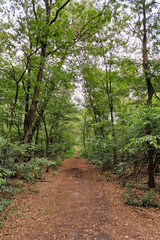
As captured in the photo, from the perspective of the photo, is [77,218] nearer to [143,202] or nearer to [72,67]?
[143,202]

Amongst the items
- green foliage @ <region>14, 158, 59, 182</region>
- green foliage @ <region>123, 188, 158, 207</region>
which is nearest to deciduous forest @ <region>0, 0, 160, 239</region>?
green foliage @ <region>14, 158, 59, 182</region>

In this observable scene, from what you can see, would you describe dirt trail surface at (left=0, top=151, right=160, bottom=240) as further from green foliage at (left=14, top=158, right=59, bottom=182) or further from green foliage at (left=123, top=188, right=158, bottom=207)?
green foliage at (left=14, top=158, right=59, bottom=182)

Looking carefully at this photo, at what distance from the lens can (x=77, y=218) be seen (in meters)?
4.36

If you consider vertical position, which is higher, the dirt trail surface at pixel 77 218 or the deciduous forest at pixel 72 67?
the deciduous forest at pixel 72 67

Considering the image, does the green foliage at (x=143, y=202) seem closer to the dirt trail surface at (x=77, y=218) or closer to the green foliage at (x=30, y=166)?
the dirt trail surface at (x=77, y=218)

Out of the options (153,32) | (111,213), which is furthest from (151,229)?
(153,32)

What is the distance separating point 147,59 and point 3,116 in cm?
881

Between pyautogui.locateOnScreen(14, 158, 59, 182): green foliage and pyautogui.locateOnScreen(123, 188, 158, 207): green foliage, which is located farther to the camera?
pyautogui.locateOnScreen(14, 158, 59, 182): green foliage

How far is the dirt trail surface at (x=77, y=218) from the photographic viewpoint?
3.52 m

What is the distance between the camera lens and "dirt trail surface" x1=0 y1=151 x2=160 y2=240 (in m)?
3.52

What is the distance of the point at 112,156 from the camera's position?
10.1 m

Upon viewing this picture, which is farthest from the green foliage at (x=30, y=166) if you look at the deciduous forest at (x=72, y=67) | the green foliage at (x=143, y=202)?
the green foliage at (x=143, y=202)

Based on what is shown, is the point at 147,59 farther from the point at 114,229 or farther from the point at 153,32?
the point at 114,229

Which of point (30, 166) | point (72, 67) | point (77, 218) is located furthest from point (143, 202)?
point (72, 67)
